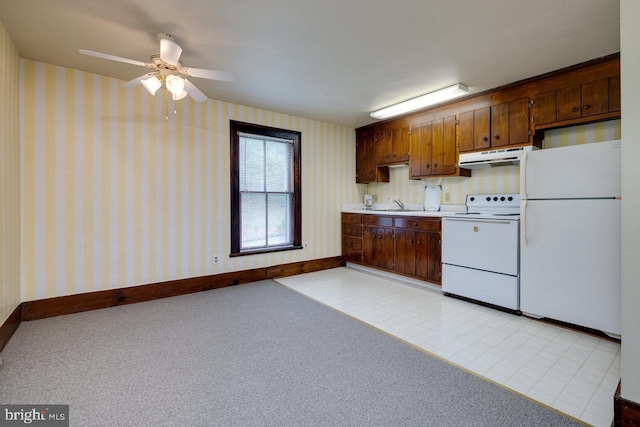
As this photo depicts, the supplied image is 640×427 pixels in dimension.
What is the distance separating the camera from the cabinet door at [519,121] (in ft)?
10.9

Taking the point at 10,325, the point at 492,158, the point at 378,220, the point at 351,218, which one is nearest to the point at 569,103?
the point at 492,158

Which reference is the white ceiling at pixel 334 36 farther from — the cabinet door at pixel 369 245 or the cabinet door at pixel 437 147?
the cabinet door at pixel 369 245

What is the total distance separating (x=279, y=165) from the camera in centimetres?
480

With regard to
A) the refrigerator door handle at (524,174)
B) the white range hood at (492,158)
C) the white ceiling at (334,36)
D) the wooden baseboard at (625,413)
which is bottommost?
the wooden baseboard at (625,413)

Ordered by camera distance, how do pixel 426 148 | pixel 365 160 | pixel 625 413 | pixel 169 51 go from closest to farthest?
pixel 625 413
pixel 169 51
pixel 426 148
pixel 365 160

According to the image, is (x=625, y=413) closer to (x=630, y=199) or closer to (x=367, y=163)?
(x=630, y=199)

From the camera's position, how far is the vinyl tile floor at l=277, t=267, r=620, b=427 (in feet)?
6.13

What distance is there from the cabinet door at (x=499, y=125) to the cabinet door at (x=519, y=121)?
0.04 metres

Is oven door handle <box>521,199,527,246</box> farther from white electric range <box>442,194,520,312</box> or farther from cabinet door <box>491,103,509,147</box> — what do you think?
cabinet door <box>491,103,509,147</box>

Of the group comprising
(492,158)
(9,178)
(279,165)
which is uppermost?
(279,165)

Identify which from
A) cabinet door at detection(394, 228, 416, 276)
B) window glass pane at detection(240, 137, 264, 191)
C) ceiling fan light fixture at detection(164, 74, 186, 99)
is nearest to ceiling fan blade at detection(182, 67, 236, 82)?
ceiling fan light fixture at detection(164, 74, 186, 99)

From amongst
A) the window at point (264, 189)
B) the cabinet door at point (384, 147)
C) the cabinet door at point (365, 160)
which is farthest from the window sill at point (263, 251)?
the cabinet door at point (384, 147)

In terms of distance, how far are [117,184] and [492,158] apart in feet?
14.2

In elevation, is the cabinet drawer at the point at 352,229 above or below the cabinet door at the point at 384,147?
below
